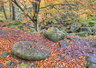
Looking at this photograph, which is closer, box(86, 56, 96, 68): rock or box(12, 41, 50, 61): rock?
box(12, 41, 50, 61): rock

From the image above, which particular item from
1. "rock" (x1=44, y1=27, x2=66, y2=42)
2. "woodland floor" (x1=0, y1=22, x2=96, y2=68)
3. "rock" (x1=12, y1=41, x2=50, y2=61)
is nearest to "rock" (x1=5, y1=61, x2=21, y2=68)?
"woodland floor" (x1=0, y1=22, x2=96, y2=68)

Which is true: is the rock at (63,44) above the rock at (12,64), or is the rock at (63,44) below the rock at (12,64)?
below

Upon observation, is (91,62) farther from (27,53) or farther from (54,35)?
(27,53)

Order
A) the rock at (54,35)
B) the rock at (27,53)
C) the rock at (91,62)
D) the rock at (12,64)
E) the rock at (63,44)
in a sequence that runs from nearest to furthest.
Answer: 1. the rock at (12,64)
2. the rock at (27,53)
3. the rock at (91,62)
4. the rock at (63,44)
5. the rock at (54,35)

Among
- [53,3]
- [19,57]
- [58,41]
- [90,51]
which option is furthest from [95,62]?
[53,3]

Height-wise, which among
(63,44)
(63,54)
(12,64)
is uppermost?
(12,64)

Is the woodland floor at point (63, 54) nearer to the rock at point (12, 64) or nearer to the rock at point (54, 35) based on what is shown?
the rock at point (12, 64)

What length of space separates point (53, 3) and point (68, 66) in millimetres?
6178

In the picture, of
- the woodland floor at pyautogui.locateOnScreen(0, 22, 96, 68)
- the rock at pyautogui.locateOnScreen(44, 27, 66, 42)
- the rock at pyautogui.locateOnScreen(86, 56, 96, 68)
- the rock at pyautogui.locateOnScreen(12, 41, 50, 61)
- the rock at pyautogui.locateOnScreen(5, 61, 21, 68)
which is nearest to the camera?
the rock at pyautogui.locateOnScreen(5, 61, 21, 68)

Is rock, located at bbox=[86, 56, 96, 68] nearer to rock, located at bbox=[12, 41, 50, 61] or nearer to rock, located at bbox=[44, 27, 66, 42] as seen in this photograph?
rock, located at bbox=[44, 27, 66, 42]

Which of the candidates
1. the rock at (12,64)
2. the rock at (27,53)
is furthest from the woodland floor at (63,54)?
the rock at (27,53)

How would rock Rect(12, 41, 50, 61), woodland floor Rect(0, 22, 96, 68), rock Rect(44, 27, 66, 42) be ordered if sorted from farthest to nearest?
1. rock Rect(44, 27, 66, 42)
2. woodland floor Rect(0, 22, 96, 68)
3. rock Rect(12, 41, 50, 61)

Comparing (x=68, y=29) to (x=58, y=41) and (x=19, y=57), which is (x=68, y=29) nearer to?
(x=58, y=41)

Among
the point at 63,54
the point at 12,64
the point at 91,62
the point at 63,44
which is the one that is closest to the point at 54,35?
the point at 63,44
